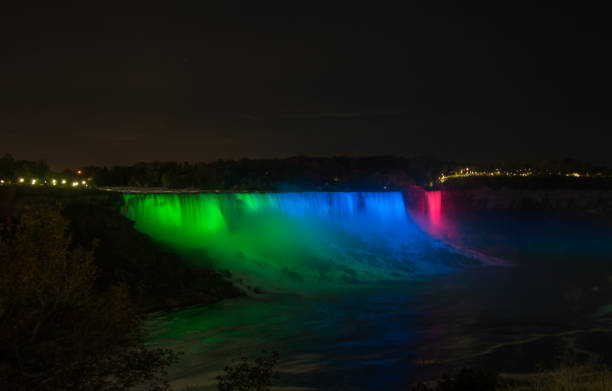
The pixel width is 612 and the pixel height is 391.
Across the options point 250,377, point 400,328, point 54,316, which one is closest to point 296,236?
point 400,328

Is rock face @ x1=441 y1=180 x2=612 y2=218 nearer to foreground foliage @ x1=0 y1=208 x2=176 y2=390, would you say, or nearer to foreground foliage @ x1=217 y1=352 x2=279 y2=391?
foreground foliage @ x1=217 y1=352 x2=279 y2=391

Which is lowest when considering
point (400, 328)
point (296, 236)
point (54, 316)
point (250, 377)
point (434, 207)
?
point (400, 328)

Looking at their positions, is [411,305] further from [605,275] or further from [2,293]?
[2,293]

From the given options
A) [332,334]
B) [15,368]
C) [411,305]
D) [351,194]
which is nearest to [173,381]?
[15,368]

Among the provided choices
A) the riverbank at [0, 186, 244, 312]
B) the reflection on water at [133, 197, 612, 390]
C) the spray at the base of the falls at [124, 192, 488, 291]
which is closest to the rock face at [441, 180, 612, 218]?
the spray at the base of the falls at [124, 192, 488, 291]

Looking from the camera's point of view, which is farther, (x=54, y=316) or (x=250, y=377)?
(x=54, y=316)

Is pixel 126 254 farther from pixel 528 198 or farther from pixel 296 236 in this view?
pixel 528 198

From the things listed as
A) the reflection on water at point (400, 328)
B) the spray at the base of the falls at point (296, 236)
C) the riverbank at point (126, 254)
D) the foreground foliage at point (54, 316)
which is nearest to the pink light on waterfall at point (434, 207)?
the spray at the base of the falls at point (296, 236)
